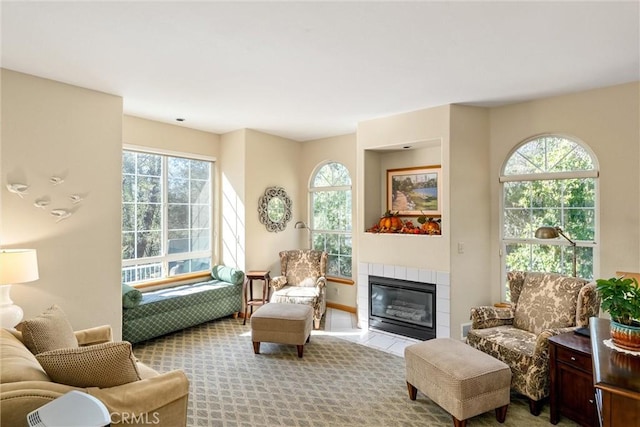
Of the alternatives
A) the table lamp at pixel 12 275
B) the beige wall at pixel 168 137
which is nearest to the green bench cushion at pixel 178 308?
the table lamp at pixel 12 275

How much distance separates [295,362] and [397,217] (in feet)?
7.27

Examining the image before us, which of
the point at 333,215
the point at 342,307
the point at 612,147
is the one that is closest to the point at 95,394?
the point at 342,307

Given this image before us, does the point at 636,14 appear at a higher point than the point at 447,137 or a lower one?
higher

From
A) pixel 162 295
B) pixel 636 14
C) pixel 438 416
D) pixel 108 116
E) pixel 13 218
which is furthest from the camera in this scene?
pixel 162 295

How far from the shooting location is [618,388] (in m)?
1.28

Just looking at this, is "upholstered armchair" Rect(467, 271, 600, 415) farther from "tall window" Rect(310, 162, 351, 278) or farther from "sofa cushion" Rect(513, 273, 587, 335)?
"tall window" Rect(310, 162, 351, 278)

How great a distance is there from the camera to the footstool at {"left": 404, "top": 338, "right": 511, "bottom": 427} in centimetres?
223

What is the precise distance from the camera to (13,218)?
112 inches

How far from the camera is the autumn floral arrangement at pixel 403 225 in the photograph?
13.1 ft

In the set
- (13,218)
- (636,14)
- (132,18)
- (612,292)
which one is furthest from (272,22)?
(13,218)

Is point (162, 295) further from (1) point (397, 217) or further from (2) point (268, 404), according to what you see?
(1) point (397, 217)

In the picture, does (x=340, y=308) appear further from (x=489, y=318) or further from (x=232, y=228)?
(x=489, y=318)

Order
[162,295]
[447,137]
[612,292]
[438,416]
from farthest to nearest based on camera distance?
[162,295] → [447,137] → [438,416] → [612,292]

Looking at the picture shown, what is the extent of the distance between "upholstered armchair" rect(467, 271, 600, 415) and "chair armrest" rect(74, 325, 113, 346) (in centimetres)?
313
